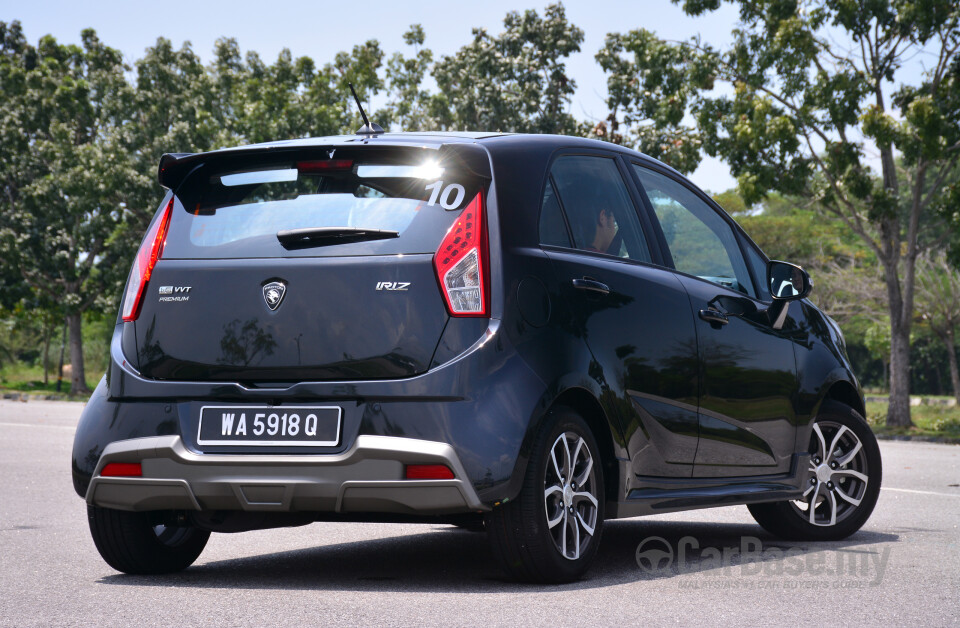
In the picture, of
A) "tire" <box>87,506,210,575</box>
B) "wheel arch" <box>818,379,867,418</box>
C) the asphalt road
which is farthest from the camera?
"wheel arch" <box>818,379,867,418</box>

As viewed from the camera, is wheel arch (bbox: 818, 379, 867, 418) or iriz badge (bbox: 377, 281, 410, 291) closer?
iriz badge (bbox: 377, 281, 410, 291)

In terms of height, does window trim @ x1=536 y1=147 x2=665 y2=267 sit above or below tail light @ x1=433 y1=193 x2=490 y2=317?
above

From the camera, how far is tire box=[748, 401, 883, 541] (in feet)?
22.6

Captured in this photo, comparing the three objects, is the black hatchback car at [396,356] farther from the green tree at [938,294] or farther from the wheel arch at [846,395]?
the green tree at [938,294]

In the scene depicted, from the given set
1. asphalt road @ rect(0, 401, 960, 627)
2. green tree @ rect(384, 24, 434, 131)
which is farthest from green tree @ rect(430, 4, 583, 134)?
asphalt road @ rect(0, 401, 960, 627)

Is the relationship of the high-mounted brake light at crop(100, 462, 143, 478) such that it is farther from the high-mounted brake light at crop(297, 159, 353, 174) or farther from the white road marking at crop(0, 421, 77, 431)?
the white road marking at crop(0, 421, 77, 431)

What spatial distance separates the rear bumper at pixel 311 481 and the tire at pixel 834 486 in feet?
9.56

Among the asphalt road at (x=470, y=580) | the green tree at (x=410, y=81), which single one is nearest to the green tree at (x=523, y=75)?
the green tree at (x=410, y=81)

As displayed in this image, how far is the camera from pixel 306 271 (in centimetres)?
482

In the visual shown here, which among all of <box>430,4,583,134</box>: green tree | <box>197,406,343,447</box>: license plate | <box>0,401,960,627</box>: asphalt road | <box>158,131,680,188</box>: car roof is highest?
<box>430,4,583,134</box>: green tree

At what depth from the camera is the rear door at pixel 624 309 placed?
5.09m

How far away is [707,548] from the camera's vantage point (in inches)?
254

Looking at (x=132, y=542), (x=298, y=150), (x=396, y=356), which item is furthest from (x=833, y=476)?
(x=132, y=542)

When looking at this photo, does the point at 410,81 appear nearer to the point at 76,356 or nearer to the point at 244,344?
the point at 76,356
